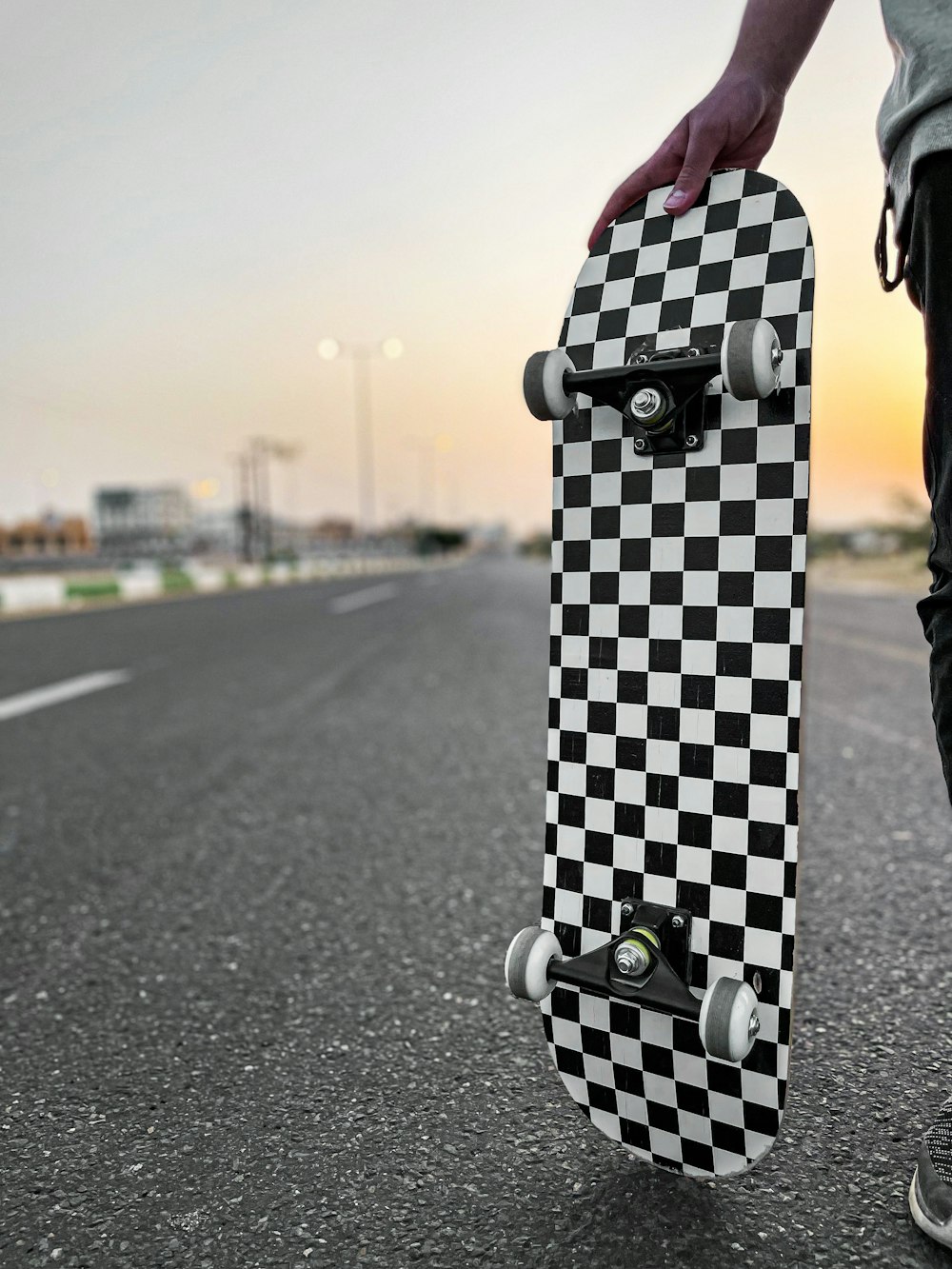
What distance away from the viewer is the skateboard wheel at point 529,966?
102 centimetres

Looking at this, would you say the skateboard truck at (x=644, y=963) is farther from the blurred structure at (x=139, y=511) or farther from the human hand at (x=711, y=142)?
the blurred structure at (x=139, y=511)

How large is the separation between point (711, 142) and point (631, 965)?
3.29ft

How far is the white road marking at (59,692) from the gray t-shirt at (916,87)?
4.80m

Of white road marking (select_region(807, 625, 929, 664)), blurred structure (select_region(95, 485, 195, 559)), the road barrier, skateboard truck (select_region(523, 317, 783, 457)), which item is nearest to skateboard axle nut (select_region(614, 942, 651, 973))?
skateboard truck (select_region(523, 317, 783, 457))

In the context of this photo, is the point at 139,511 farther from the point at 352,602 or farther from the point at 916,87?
the point at 916,87

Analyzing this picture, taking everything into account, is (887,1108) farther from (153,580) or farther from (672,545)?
(153,580)

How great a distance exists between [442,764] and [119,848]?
→ 1370 millimetres

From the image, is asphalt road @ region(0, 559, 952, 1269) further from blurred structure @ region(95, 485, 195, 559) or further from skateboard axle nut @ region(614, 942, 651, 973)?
blurred structure @ region(95, 485, 195, 559)

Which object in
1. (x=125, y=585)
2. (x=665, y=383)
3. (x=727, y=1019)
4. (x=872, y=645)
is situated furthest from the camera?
(x=125, y=585)

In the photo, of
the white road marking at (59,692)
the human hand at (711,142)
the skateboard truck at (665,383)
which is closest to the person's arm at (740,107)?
the human hand at (711,142)

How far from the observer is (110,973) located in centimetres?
173

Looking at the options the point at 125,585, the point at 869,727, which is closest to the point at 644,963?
the point at 869,727

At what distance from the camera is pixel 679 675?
104cm

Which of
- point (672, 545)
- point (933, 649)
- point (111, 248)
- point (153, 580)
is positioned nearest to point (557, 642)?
point (672, 545)
